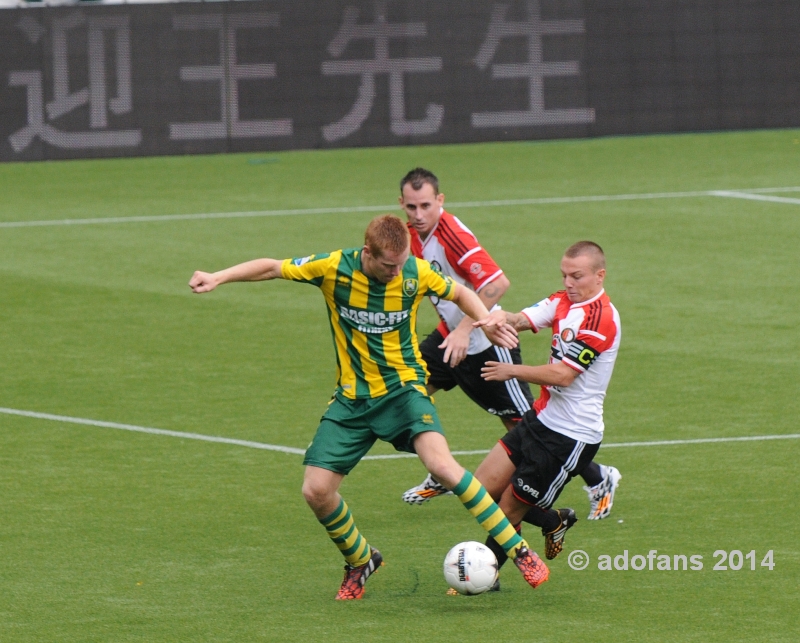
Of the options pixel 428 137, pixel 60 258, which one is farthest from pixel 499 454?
pixel 428 137

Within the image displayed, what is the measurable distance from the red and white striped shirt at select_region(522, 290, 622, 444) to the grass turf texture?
82cm

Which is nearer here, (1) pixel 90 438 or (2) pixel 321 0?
(1) pixel 90 438

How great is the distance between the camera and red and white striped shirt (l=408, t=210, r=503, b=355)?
366 inches

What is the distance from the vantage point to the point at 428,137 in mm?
26609

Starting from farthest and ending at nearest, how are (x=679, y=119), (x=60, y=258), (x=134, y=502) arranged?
(x=679, y=119)
(x=60, y=258)
(x=134, y=502)

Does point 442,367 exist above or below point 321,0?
below

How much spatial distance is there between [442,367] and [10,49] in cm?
1743

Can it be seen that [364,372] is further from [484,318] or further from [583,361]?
[583,361]

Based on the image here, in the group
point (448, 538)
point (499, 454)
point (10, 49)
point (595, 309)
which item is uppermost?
point (10, 49)

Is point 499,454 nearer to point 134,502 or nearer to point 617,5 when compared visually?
point 134,502

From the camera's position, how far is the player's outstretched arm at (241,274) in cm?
747

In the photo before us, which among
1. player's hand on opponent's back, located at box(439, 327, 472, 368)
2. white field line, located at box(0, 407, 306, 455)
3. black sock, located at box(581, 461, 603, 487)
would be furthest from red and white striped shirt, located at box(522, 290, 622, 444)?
white field line, located at box(0, 407, 306, 455)

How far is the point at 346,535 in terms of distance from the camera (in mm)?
7770

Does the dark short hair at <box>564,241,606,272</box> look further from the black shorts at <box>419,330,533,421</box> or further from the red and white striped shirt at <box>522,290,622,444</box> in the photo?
the black shorts at <box>419,330,533,421</box>
